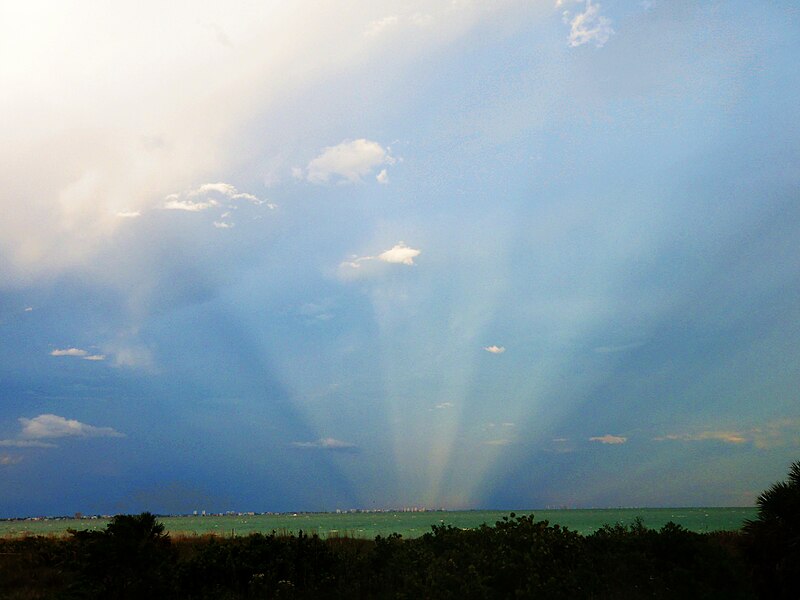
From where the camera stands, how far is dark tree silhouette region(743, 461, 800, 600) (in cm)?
1413

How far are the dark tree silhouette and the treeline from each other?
0.02 metres

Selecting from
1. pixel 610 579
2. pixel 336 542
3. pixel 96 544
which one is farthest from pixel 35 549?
pixel 610 579

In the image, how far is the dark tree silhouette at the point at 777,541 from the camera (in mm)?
14133

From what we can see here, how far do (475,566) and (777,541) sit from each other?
21.8 ft

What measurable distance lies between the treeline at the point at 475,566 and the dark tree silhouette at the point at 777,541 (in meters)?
0.02

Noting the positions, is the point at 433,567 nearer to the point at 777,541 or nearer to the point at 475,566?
the point at 475,566

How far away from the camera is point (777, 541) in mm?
14836

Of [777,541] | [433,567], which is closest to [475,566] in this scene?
[433,567]

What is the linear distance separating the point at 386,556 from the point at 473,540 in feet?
7.35

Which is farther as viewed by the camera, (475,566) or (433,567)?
(475,566)

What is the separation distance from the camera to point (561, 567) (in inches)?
607

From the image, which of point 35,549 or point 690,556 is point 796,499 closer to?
point 690,556

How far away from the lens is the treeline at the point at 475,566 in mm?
13984

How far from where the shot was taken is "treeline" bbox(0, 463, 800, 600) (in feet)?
45.9
